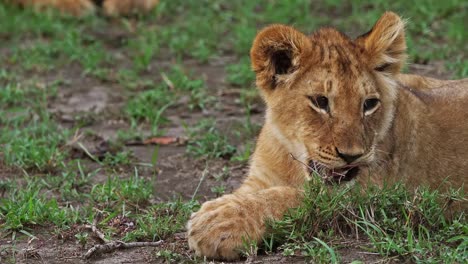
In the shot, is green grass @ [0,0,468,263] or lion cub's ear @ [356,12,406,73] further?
lion cub's ear @ [356,12,406,73]

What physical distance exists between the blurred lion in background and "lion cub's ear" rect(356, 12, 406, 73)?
14.6 ft

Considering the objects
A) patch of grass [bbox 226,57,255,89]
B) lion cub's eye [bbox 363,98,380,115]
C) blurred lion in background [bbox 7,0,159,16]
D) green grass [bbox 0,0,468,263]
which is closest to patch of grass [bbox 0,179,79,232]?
green grass [bbox 0,0,468,263]

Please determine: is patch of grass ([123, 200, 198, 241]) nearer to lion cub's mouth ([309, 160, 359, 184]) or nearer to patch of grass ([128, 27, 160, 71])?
lion cub's mouth ([309, 160, 359, 184])

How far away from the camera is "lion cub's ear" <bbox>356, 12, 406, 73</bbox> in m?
4.05

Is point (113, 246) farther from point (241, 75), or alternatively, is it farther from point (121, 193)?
point (241, 75)

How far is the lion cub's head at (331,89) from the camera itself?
12.3 feet

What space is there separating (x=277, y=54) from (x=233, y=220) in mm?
814

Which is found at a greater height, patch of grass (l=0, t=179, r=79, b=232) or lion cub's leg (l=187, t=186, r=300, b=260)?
lion cub's leg (l=187, t=186, r=300, b=260)

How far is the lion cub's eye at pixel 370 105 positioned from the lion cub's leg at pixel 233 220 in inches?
16.9

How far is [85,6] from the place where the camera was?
8.33m

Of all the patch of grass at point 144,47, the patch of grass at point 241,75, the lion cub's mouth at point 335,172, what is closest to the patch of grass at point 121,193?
the lion cub's mouth at point 335,172

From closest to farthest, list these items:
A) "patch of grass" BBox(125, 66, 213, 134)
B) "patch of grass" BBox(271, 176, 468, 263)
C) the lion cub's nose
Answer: "patch of grass" BBox(271, 176, 468, 263) → the lion cub's nose → "patch of grass" BBox(125, 66, 213, 134)

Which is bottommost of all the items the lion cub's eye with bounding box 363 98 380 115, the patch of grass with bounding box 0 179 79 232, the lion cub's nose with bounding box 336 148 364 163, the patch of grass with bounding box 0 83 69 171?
the patch of grass with bounding box 0 83 69 171

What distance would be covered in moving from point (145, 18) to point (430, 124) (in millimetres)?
4383
